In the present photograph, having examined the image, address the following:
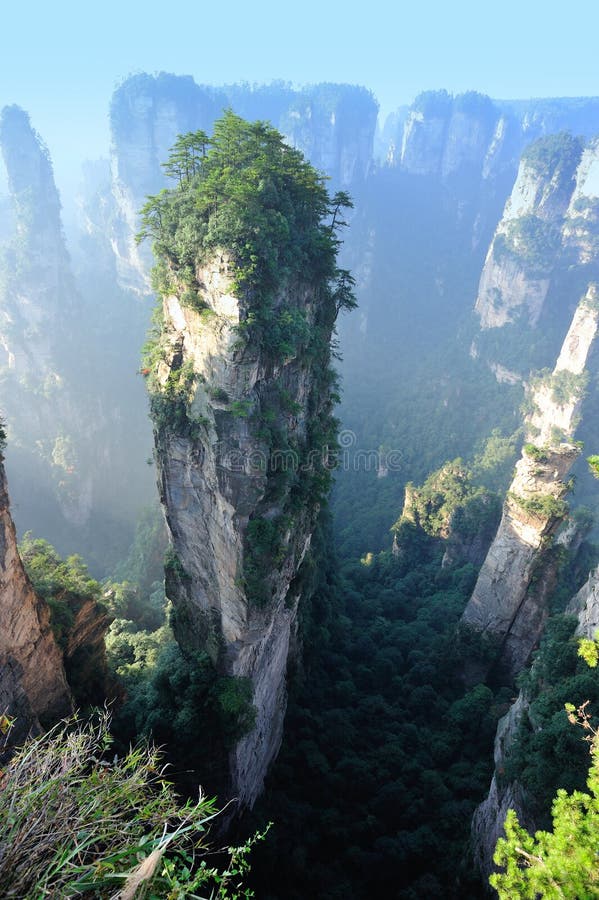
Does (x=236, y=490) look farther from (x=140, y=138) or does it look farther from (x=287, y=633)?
(x=140, y=138)

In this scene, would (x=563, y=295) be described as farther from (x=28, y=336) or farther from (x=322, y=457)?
(x=28, y=336)

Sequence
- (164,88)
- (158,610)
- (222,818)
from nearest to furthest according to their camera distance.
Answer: (222,818) < (158,610) < (164,88)

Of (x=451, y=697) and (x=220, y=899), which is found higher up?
(x=220, y=899)

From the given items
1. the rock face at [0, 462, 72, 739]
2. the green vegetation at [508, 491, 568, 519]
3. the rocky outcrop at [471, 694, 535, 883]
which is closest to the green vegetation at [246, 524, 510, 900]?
the rocky outcrop at [471, 694, 535, 883]

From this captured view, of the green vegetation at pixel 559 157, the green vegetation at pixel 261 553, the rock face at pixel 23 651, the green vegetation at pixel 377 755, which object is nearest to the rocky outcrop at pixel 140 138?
the green vegetation at pixel 559 157

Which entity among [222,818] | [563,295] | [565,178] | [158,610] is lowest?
[158,610]

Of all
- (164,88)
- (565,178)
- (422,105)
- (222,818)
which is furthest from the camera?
(422,105)

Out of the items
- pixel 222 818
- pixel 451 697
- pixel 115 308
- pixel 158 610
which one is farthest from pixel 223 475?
pixel 115 308

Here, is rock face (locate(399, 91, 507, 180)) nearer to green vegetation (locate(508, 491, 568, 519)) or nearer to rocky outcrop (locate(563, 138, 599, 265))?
rocky outcrop (locate(563, 138, 599, 265))

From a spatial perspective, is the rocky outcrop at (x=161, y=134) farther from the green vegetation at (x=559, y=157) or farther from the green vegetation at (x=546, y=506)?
the green vegetation at (x=546, y=506)
